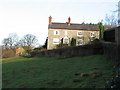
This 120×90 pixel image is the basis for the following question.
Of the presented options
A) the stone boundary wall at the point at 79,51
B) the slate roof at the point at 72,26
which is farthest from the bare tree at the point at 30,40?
the stone boundary wall at the point at 79,51

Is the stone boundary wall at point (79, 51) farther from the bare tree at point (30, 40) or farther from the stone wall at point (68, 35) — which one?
the bare tree at point (30, 40)

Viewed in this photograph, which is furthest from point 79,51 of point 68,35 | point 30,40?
point 30,40

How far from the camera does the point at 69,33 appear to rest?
163 ft

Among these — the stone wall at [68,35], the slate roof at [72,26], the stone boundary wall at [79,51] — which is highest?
the slate roof at [72,26]

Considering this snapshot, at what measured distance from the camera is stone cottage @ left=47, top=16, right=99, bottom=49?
48.6 m

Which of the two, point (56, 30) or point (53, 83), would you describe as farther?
point (56, 30)

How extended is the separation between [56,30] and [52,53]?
22166 mm

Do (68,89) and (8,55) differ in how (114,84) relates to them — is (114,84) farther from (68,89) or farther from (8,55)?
(8,55)

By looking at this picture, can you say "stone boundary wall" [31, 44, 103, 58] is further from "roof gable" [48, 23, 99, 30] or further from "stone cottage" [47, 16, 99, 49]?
"roof gable" [48, 23, 99, 30]

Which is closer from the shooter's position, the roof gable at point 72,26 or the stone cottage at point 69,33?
the stone cottage at point 69,33

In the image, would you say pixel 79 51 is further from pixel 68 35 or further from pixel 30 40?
pixel 30 40

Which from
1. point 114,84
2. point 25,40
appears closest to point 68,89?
point 114,84

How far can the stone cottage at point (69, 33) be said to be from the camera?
48.6m

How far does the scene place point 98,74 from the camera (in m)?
8.78
